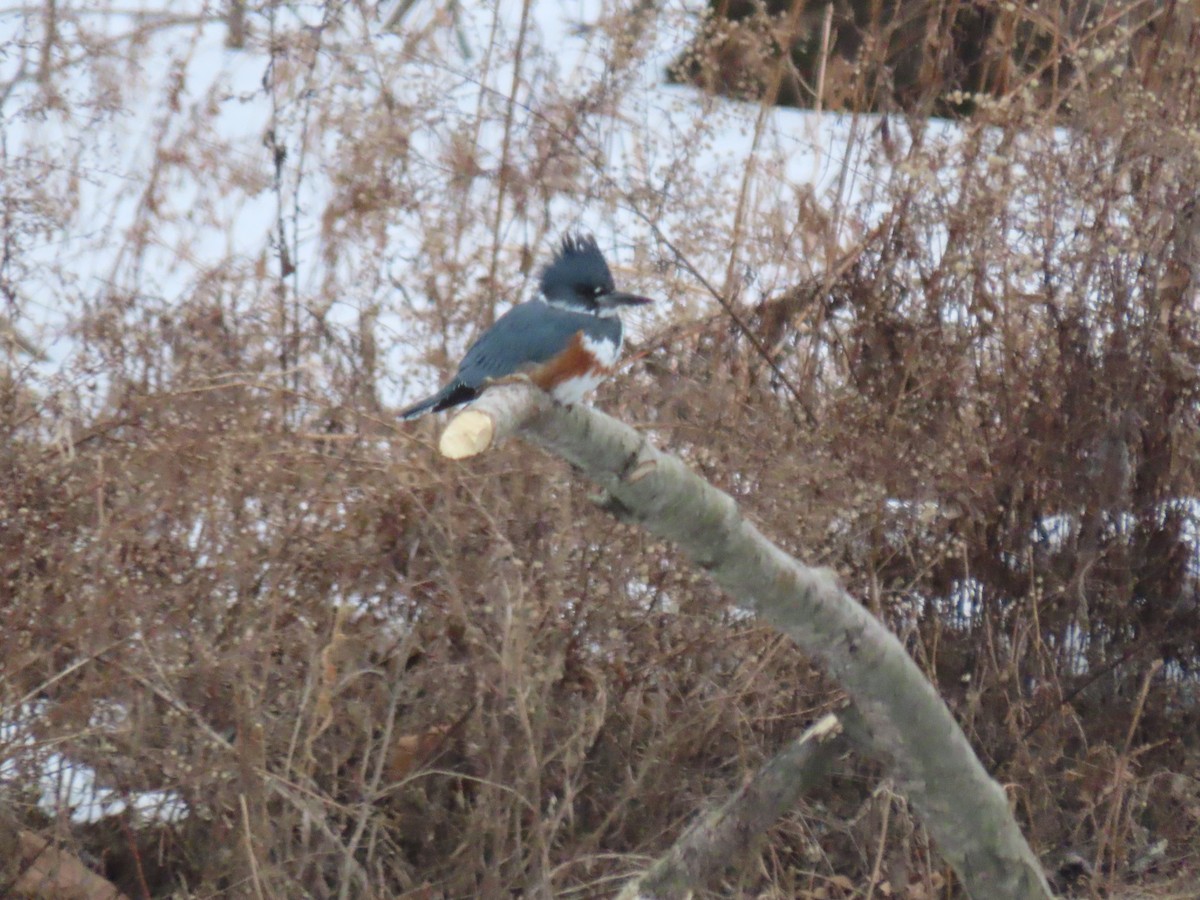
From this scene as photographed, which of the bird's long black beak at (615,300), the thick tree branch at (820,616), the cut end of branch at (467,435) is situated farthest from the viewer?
the bird's long black beak at (615,300)

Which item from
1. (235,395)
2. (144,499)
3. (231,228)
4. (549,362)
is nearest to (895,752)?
(549,362)

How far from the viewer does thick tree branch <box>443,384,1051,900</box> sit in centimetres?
191

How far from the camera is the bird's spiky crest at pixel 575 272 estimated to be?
2.79m

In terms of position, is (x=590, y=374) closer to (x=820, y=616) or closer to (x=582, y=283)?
(x=582, y=283)

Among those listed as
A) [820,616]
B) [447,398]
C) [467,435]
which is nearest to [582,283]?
[447,398]

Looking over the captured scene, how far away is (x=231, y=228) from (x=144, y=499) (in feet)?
4.54

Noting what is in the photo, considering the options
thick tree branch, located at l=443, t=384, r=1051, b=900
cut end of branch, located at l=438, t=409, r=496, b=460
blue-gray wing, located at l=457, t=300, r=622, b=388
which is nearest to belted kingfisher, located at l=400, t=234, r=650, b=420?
blue-gray wing, located at l=457, t=300, r=622, b=388

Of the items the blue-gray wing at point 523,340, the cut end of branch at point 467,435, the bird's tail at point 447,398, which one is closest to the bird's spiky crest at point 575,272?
the blue-gray wing at point 523,340

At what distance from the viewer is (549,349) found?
2521mm

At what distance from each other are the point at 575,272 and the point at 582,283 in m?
0.03

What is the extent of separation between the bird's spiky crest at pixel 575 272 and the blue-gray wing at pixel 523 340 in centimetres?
13

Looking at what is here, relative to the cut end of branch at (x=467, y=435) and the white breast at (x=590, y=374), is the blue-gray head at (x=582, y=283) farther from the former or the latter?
the cut end of branch at (x=467, y=435)

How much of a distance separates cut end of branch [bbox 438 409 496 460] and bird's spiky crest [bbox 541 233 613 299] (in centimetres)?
103

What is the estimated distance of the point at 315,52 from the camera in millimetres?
3973
